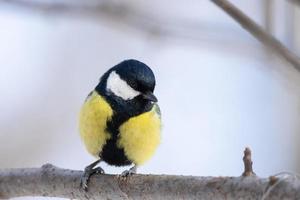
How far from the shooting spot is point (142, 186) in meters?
0.93

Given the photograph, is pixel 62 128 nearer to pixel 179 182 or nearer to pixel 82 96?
pixel 82 96

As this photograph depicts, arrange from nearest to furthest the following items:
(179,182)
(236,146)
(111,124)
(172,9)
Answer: (179,182)
(111,124)
(236,146)
(172,9)

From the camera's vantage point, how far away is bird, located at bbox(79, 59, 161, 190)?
1069mm

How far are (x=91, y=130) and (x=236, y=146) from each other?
97 cm

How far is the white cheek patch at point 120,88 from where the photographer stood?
110 centimetres

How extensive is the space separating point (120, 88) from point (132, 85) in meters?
0.02

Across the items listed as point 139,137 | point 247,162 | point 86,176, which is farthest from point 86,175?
point 247,162

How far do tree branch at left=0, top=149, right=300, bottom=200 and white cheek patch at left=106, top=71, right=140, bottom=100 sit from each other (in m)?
0.16

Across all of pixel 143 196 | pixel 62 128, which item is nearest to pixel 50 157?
pixel 62 128

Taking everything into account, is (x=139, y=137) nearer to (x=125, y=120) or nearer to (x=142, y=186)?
(x=125, y=120)

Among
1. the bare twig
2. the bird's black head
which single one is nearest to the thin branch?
the bare twig

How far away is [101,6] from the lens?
1108 mm

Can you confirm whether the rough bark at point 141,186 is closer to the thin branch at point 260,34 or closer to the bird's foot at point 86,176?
the bird's foot at point 86,176

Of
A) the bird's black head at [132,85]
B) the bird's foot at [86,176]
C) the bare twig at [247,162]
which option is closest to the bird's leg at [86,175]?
the bird's foot at [86,176]
